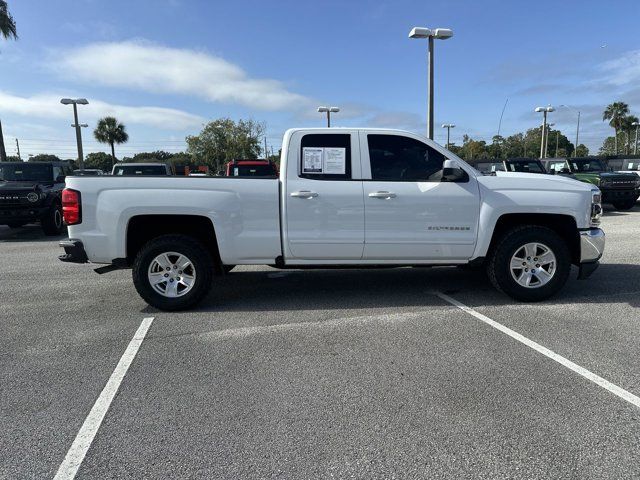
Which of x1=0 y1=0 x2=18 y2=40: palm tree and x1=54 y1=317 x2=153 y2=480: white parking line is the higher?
x1=0 y1=0 x2=18 y2=40: palm tree

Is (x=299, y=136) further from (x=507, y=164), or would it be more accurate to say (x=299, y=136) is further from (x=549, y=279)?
(x=507, y=164)

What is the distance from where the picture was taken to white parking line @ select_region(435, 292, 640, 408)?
A: 10.6 feet

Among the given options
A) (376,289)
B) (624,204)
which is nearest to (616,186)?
(624,204)

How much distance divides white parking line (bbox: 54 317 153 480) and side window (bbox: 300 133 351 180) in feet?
8.10

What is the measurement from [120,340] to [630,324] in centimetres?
490

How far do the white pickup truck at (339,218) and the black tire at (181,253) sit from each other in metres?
0.01

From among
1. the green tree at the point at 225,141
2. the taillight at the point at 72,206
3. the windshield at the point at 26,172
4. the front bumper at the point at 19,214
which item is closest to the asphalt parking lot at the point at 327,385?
the taillight at the point at 72,206

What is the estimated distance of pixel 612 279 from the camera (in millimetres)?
6402

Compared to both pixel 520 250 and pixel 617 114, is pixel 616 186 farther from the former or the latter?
pixel 617 114

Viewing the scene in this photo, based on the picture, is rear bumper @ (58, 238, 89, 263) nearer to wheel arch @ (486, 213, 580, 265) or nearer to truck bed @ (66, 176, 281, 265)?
truck bed @ (66, 176, 281, 265)

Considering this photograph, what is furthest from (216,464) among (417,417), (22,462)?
(417,417)

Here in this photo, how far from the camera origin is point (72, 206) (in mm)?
4906

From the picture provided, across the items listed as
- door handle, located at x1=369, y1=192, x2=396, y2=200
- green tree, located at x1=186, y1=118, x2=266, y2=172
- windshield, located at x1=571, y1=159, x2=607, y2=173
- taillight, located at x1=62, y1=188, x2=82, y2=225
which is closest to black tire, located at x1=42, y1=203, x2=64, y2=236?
taillight, located at x1=62, y1=188, x2=82, y2=225

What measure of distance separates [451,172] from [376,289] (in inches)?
72.1
